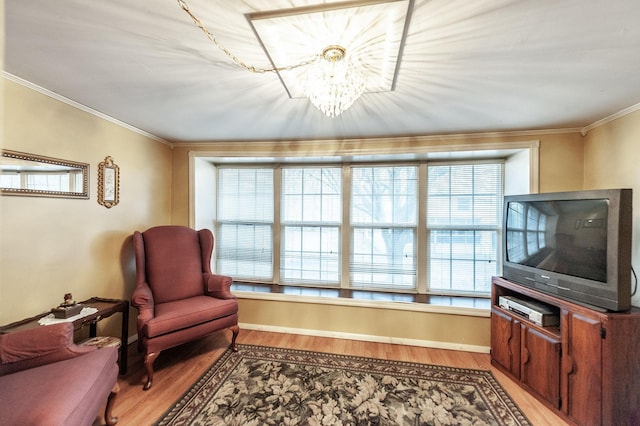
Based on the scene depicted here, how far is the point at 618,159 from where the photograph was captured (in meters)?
2.04

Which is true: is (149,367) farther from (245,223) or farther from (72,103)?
(72,103)

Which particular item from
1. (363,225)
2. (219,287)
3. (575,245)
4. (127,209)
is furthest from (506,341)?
(127,209)

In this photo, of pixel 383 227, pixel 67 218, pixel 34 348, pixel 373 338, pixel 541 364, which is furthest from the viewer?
pixel 383 227

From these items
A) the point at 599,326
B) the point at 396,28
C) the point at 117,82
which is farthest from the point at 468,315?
the point at 117,82

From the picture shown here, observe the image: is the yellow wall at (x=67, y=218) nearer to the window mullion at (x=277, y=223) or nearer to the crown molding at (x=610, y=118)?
the window mullion at (x=277, y=223)

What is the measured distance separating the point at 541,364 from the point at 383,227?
1.78m

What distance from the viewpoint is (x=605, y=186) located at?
6.98ft

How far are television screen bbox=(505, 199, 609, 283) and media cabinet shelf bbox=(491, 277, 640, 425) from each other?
244mm

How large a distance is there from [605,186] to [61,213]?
4.40 m

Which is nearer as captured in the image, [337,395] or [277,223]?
[337,395]

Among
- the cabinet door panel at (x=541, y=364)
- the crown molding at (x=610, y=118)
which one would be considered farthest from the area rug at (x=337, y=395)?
the crown molding at (x=610, y=118)

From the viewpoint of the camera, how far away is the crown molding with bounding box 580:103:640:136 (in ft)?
6.29

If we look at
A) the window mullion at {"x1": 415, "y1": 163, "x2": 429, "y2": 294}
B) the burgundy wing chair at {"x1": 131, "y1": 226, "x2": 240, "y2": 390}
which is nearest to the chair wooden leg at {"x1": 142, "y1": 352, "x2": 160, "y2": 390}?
the burgundy wing chair at {"x1": 131, "y1": 226, "x2": 240, "y2": 390}

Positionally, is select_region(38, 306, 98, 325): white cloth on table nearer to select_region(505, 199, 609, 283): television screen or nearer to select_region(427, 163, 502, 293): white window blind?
select_region(427, 163, 502, 293): white window blind
